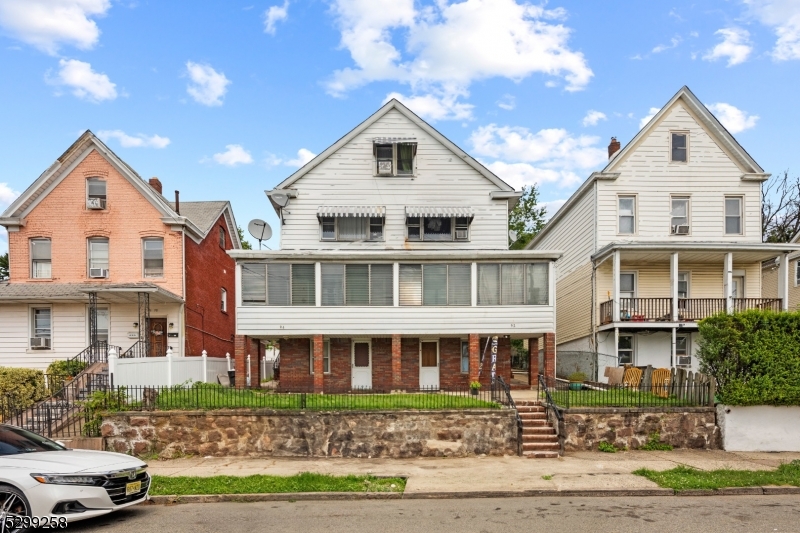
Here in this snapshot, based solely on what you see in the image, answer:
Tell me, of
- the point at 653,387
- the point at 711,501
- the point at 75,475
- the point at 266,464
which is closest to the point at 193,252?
the point at 266,464

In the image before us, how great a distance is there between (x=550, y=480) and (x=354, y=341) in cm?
1186

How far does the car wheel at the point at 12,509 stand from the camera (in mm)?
7777

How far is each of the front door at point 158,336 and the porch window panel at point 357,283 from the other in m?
7.89

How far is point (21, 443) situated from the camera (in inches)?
364

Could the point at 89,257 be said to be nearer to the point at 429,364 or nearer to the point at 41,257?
the point at 41,257

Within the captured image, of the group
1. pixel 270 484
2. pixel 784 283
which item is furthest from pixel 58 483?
pixel 784 283

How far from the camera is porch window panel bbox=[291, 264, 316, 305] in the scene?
21.0 metres

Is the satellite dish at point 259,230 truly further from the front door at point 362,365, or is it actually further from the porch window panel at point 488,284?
the porch window panel at point 488,284

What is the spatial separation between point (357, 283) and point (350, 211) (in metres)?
3.08

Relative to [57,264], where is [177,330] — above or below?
below

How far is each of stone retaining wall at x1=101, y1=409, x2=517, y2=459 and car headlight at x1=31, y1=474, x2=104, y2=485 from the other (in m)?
5.88

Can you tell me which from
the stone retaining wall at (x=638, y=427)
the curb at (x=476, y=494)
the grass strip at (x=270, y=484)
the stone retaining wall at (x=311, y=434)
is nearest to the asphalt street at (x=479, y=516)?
the curb at (x=476, y=494)

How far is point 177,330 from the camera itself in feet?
74.1

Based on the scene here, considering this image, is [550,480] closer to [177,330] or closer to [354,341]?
[354,341]
